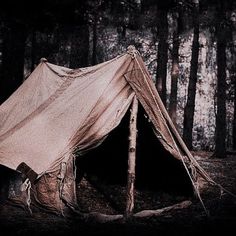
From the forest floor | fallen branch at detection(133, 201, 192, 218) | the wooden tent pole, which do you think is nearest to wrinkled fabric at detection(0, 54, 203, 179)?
the wooden tent pole

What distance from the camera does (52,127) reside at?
6.72 m

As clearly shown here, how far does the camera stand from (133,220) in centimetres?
601

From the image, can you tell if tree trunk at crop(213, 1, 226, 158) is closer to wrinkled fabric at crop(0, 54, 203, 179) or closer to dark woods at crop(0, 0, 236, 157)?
dark woods at crop(0, 0, 236, 157)

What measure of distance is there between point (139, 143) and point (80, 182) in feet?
5.73

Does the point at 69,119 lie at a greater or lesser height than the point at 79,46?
lesser

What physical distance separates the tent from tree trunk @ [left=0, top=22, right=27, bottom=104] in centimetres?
185

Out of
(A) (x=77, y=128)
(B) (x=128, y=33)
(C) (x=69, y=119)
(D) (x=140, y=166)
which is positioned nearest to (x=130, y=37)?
(B) (x=128, y=33)

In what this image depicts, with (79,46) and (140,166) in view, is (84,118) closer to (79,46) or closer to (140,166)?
(140,166)

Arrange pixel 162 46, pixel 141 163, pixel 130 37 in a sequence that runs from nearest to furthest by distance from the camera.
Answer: pixel 141 163, pixel 162 46, pixel 130 37

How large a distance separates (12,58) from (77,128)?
3.86 metres

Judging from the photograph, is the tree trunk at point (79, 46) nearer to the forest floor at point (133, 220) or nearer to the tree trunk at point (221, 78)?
the tree trunk at point (221, 78)

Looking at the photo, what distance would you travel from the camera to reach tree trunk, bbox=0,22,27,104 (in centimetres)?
902

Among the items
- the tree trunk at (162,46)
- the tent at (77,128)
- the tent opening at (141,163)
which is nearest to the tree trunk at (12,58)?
the tent at (77,128)

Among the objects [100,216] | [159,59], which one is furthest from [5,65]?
[159,59]
